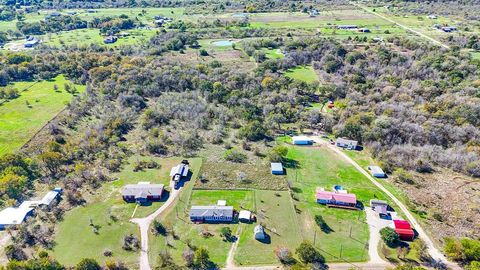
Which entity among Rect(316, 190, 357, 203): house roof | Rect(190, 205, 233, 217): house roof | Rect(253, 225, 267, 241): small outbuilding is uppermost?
Rect(316, 190, 357, 203): house roof

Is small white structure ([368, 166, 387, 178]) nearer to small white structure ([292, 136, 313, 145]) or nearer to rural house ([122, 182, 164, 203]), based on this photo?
small white structure ([292, 136, 313, 145])

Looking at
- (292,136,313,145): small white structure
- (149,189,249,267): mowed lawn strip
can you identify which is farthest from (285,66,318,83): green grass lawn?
(149,189,249,267): mowed lawn strip

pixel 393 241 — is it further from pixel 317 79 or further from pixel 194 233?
pixel 317 79

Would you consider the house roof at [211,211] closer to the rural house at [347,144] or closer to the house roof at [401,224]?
the house roof at [401,224]

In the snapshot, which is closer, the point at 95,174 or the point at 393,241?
the point at 393,241

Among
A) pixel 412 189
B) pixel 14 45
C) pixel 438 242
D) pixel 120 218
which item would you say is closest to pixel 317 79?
pixel 412 189
